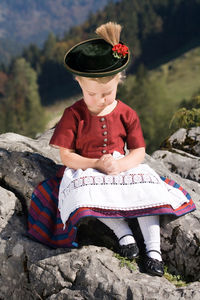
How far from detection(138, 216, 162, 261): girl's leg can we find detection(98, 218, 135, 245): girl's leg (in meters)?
0.14

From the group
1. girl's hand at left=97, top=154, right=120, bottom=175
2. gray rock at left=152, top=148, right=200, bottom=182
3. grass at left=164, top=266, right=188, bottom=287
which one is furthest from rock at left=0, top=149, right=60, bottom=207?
gray rock at left=152, top=148, right=200, bottom=182

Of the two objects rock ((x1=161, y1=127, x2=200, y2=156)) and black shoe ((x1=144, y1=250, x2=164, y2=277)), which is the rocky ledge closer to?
black shoe ((x1=144, y1=250, x2=164, y2=277))

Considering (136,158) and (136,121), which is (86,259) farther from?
(136,121)

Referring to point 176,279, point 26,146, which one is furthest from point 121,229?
point 26,146

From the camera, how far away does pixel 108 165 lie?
12.7 ft

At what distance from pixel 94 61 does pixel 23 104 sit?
55434 millimetres

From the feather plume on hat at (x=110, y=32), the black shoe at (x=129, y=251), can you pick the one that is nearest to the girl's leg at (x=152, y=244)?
the black shoe at (x=129, y=251)

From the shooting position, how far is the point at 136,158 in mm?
4109

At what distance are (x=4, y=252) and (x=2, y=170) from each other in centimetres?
109

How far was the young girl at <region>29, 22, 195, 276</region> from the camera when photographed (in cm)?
363

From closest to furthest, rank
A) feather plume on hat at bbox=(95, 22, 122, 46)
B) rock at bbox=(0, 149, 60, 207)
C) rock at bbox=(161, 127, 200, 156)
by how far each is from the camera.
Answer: feather plume on hat at bbox=(95, 22, 122, 46) < rock at bbox=(0, 149, 60, 207) < rock at bbox=(161, 127, 200, 156)

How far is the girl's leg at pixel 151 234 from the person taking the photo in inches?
142

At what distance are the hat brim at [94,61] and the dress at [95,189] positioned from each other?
1.84 ft

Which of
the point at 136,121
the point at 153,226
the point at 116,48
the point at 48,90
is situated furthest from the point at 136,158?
the point at 48,90
